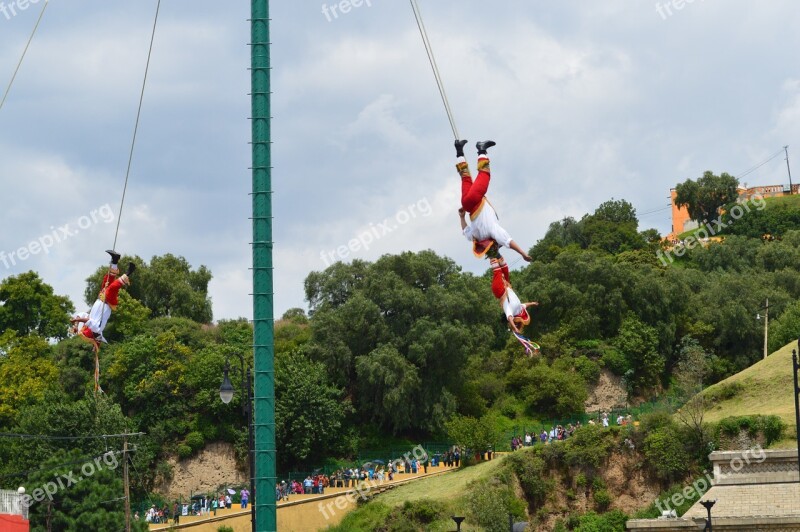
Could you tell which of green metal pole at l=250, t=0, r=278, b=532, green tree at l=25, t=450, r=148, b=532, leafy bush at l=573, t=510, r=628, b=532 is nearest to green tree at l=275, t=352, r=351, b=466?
green tree at l=25, t=450, r=148, b=532

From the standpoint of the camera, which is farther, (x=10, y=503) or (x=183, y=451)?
(x=183, y=451)

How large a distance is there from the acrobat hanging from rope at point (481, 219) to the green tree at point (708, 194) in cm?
9931

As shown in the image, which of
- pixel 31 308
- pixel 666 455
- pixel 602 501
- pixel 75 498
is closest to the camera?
pixel 75 498

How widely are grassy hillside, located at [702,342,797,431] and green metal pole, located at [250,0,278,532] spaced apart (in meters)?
38.0

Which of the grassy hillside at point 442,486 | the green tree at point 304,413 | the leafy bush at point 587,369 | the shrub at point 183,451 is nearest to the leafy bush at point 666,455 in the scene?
the grassy hillside at point 442,486

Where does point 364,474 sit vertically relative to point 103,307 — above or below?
below

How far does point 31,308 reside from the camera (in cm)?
7850

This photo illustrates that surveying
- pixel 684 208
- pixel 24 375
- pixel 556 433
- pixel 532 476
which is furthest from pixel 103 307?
pixel 684 208

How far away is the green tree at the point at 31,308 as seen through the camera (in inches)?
3063

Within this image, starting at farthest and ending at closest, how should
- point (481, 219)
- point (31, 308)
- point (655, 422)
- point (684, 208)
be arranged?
point (684, 208)
point (31, 308)
point (655, 422)
point (481, 219)

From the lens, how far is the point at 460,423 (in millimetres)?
60562

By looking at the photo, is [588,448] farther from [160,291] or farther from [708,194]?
[708,194]

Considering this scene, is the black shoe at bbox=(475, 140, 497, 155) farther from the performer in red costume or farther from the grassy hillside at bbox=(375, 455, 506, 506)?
the grassy hillside at bbox=(375, 455, 506, 506)

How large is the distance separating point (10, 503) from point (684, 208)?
10143cm
